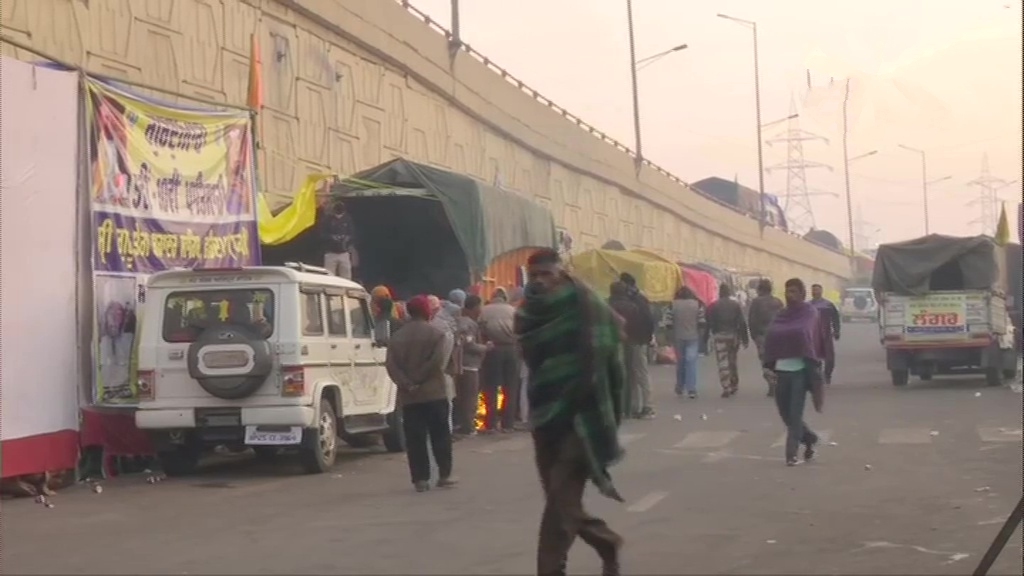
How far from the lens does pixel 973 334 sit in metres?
26.3

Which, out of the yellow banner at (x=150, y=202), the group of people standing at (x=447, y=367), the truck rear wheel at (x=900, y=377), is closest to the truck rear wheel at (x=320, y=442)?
the group of people standing at (x=447, y=367)

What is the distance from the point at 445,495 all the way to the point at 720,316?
13865mm

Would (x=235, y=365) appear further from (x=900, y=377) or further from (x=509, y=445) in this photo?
(x=900, y=377)

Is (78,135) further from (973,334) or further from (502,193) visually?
(973,334)

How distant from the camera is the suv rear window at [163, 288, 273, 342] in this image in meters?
14.9

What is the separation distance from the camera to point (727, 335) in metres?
26.1

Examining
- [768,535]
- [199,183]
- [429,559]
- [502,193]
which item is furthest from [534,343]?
[502,193]

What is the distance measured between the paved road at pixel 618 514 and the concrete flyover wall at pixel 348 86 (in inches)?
275

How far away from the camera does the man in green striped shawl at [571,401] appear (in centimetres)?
797

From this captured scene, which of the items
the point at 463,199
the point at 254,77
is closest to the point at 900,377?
the point at 463,199

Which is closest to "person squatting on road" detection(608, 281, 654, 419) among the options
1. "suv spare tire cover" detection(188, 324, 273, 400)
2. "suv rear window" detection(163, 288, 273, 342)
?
"suv rear window" detection(163, 288, 273, 342)

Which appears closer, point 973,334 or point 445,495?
point 445,495

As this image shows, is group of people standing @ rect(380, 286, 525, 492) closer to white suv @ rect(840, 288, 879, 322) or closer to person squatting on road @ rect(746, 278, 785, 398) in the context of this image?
person squatting on road @ rect(746, 278, 785, 398)

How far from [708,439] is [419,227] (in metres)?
5.91
